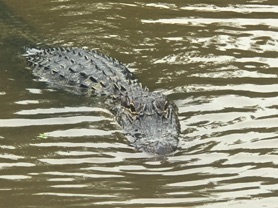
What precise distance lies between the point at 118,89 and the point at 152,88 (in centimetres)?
49

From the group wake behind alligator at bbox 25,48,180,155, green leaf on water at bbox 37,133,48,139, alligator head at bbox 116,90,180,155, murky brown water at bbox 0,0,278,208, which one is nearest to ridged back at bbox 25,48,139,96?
wake behind alligator at bbox 25,48,180,155

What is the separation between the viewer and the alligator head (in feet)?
25.7

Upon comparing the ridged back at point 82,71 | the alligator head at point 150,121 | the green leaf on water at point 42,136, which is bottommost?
the green leaf on water at point 42,136

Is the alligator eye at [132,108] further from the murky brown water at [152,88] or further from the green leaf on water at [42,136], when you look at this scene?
the green leaf on water at [42,136]

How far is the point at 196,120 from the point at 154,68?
5.79 feet

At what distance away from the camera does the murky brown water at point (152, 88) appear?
7023 mm

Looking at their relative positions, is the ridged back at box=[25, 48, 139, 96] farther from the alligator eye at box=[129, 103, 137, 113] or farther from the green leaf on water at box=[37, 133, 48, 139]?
the green leaf on water at box=[37, 133, 48, 139]

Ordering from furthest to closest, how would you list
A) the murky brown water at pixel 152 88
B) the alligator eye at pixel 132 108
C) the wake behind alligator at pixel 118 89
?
the alligator eye at pixel 132 108 < the wake behind alligator at pixel 118 89 < the murky brown water at pixel 152 88

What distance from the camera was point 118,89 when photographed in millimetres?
9406

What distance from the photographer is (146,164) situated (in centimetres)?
749

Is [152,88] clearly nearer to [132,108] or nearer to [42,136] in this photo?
[132,108]

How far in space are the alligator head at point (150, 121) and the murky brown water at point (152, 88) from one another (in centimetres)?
13

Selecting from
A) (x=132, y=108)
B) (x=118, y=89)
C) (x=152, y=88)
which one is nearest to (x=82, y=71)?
(x=118, y=89)

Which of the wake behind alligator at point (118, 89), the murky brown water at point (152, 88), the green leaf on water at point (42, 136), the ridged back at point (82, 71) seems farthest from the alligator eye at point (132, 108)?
the green leaf on water at point (42, 136)
